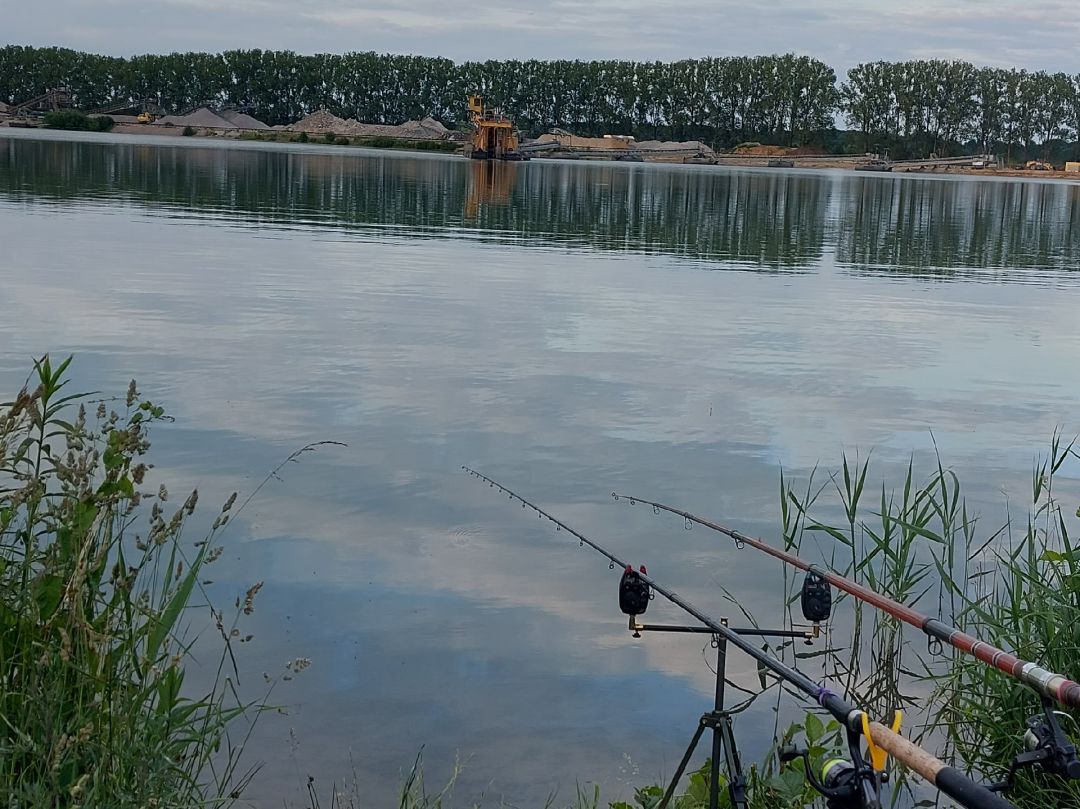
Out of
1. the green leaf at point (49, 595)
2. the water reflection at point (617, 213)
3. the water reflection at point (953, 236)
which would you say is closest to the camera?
the green leaf at point (49, 595)

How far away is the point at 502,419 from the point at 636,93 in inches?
6735

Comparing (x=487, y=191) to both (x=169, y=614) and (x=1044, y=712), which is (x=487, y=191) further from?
(x=1044, y=712)

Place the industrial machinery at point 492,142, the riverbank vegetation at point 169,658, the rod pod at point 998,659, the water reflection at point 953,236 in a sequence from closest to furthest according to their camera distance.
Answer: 1. the rod pod at point 998,659
2. the riverbank vegetation at point 169,658
3. the water reflection at point 953,236
4. the industrial machinery at point 492,142

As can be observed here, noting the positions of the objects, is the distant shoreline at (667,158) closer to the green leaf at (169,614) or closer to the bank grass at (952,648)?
the bank grass at (952,648)

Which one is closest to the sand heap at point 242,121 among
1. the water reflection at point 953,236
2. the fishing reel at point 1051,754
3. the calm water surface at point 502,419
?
the water reflection at point 953,236

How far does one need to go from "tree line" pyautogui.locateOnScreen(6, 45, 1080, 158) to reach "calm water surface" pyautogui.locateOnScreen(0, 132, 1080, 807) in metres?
151

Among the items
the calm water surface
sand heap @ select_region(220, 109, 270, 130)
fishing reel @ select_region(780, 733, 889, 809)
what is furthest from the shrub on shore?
fishing reel @ select_region(780, 733, 889, 809)

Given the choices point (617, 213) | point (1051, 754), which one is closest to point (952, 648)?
point (1051, 754)

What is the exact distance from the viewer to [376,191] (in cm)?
4494

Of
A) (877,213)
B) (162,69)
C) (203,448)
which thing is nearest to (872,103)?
(162,69)

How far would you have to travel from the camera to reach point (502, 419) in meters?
11.0

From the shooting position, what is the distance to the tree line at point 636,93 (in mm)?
171750

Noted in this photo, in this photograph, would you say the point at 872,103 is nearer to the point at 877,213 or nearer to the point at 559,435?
the point at 877,213

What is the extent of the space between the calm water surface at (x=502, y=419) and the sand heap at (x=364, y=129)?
13054 cm
